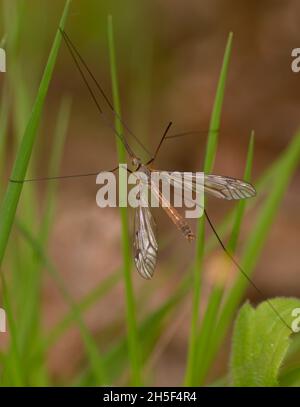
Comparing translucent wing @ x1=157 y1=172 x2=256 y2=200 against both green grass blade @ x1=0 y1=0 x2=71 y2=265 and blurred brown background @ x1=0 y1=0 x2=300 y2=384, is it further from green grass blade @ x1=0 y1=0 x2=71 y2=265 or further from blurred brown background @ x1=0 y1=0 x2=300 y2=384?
blurred brown background @ x1=0 y1=0 x2=300 y2=384

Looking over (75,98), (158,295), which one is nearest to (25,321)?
(158,295)

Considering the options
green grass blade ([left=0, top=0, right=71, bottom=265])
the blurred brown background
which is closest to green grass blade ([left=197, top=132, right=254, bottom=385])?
green grass blade ([left=0, top=0, right=71, bottom=265])

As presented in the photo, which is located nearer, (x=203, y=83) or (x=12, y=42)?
(x=12, y=42)

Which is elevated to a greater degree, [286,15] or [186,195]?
[286,15]

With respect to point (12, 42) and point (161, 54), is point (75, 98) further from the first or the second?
point (12, 42)

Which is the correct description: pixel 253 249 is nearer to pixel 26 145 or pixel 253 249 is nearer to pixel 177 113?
pixel 26 145

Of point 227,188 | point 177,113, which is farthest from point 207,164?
point 177,113
